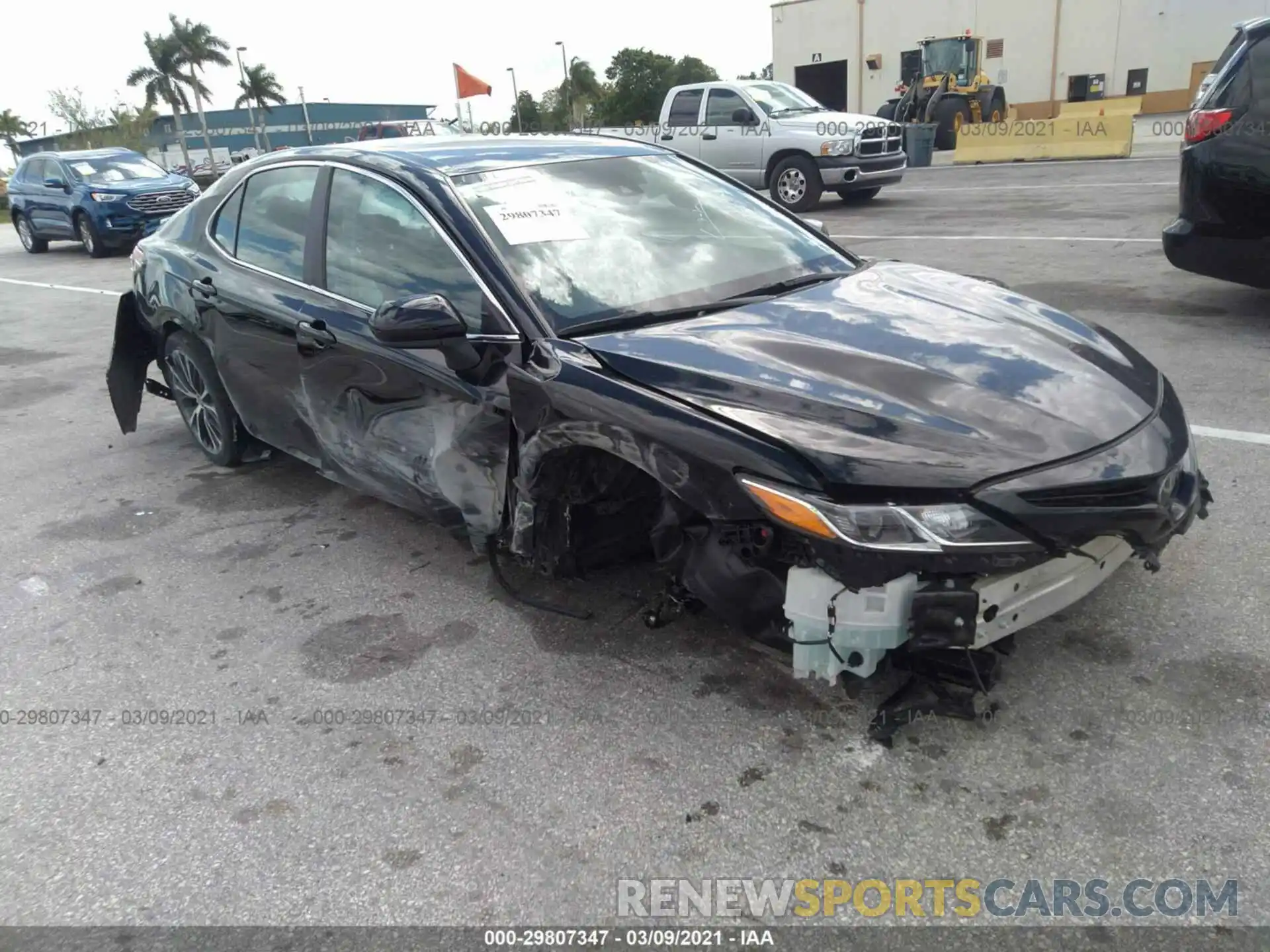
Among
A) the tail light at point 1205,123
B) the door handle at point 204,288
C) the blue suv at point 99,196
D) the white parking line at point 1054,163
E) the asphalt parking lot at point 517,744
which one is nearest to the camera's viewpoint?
the asphalt parking lot at point 517,744

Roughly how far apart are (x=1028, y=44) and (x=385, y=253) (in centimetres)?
3717

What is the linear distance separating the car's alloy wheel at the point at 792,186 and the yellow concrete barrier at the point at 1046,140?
8.49m

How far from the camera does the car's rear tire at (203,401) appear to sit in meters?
4.80

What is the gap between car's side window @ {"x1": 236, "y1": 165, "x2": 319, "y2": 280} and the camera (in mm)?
4012

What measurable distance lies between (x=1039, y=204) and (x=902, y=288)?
10.5 m

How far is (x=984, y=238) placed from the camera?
10.2 metres

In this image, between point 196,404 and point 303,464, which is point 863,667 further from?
point 196,404

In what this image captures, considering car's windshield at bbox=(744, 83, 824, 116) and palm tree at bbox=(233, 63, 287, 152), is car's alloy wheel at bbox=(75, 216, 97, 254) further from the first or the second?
palm tree at bbox=(233, 63, 287, 152)

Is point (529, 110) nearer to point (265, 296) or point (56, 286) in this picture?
point (56, 286)

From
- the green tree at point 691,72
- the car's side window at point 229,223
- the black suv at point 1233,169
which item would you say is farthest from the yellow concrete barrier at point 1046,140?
the green tree at point 691,72

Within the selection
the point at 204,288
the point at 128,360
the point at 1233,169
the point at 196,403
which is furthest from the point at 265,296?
the point at 1233,169

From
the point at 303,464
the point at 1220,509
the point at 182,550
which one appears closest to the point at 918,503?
the point at 1220,509

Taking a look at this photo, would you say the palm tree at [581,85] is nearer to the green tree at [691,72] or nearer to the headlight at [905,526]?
the green tree at [691,72]

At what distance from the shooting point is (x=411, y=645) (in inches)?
130
